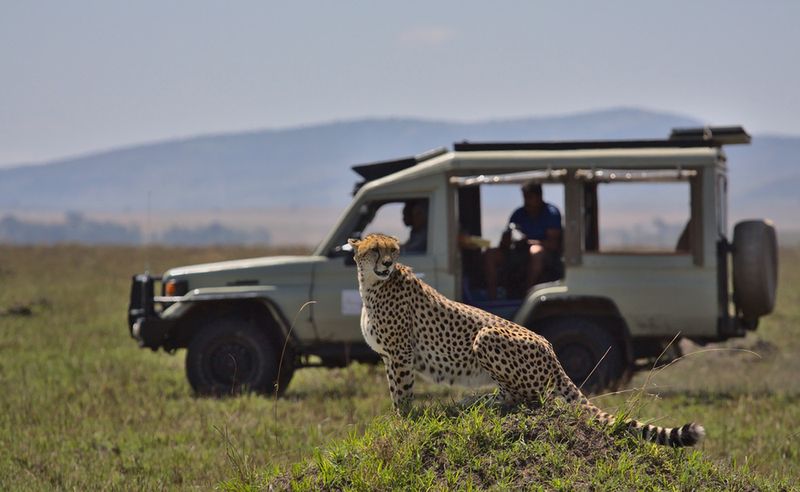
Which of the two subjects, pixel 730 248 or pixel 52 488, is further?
pixel 730 248

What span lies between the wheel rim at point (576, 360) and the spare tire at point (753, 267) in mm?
1387

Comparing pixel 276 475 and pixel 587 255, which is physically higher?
pixel 587 255

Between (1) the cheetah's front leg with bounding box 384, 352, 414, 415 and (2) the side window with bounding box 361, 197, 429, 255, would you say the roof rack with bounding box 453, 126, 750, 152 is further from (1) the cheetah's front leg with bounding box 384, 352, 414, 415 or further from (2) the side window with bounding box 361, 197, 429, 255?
(1) the cheetah's front leg with bounding box 384, 352, 414, 415

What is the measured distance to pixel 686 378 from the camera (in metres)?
13.1

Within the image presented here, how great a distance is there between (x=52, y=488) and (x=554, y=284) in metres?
4.71

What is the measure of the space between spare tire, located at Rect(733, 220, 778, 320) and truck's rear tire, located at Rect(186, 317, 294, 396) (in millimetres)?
3813

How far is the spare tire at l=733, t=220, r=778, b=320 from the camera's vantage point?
1052 cm

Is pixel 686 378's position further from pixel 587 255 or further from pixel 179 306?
pixel 179 306

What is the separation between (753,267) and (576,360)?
5.40ft

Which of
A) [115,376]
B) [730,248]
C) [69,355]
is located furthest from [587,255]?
[69,355]

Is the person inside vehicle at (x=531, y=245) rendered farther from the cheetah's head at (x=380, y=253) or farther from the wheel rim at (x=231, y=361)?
the cheetah's head at (x=380, y=253)

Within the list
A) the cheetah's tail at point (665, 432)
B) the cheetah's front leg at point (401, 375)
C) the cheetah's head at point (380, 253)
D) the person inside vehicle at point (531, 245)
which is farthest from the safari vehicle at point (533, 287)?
the cheetah's tail at point (665, 432)

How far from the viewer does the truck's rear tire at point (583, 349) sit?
10438mm

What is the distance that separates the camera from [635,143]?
10.8 metres
